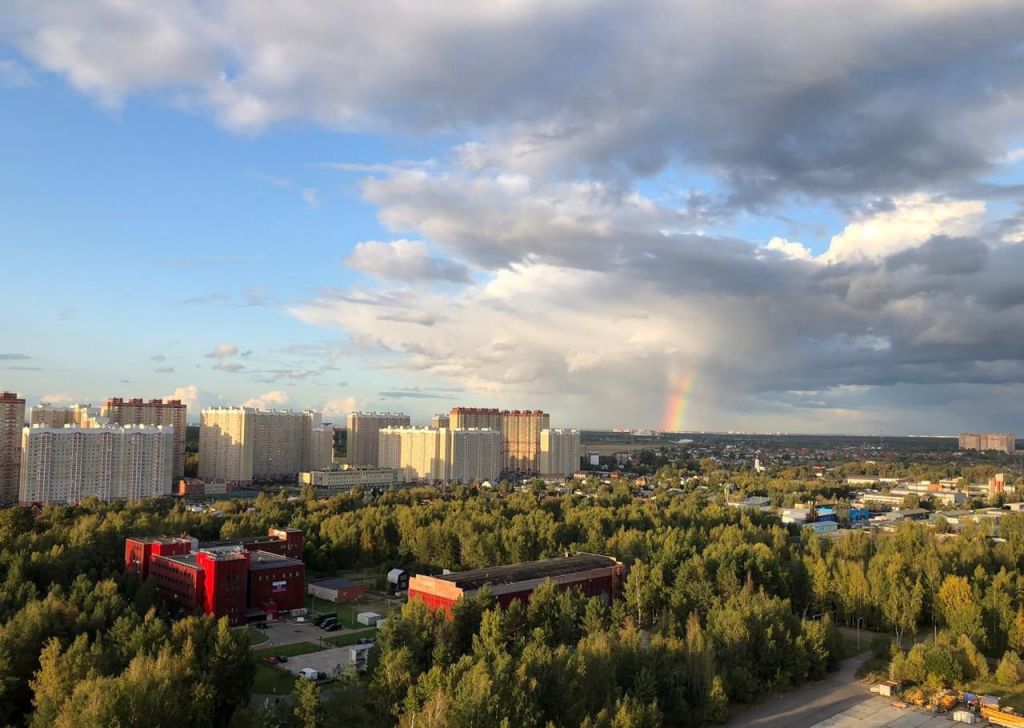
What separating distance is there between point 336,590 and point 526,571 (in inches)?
250

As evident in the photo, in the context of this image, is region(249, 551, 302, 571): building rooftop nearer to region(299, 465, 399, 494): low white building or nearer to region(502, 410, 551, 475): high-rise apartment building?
region(299, 465, 399, 494): low white building

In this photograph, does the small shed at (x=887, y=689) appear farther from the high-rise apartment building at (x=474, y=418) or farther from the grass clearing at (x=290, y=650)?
the high-rise apartment building at (x=474, y=418)

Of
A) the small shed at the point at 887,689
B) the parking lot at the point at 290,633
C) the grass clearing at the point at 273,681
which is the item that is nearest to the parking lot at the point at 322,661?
the grass clearing at the point at 273,681

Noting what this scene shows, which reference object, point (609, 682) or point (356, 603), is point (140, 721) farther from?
point (356, 603)

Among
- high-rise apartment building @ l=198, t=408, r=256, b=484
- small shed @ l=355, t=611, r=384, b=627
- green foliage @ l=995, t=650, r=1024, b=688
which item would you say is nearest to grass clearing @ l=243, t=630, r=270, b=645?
small shed @ l=355, t=611, r=384, b=627

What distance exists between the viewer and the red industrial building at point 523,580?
62.3 ft

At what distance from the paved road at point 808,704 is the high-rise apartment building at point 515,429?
52299 millimetres

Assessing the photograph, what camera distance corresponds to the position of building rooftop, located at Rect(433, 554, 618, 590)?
65.0ft

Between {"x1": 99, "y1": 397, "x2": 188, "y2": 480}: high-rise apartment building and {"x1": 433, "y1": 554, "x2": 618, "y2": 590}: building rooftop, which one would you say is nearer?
{"x1": 433, "y1": 554, "x2": 618, "y2": 590}: building rooftop

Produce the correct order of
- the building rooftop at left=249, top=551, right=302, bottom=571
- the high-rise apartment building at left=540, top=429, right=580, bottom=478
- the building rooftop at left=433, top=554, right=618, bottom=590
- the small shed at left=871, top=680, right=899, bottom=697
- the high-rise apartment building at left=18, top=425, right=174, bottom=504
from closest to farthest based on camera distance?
the small shed at left=871, top=680, right=899, bottom=697 → the building rooftop at left=433, top=554, right=618, bottom=590 → the building rooftop at left=249, top=551, right=302, bottom=571 → the high-rise apartment building at left=18, top=425, right=174, bottom=504 → the high-rise apartment building at left=540, top=429, right=580, bottom=478

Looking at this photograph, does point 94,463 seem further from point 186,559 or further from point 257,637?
point 257,637

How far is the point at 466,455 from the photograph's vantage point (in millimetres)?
59344

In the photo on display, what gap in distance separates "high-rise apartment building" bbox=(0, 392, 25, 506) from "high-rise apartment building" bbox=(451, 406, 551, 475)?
115 ft

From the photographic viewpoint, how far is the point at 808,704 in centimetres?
1491
